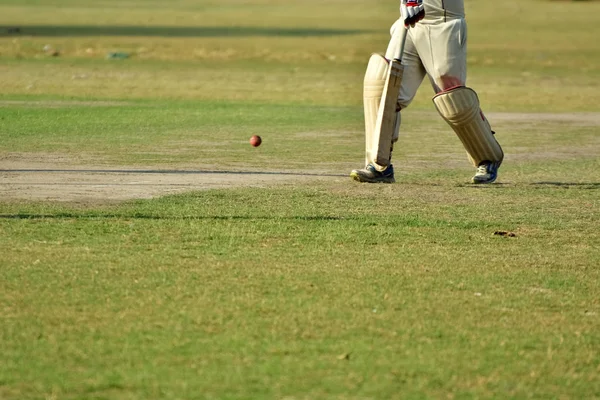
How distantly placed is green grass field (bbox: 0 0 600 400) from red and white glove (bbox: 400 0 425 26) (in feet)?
5.39

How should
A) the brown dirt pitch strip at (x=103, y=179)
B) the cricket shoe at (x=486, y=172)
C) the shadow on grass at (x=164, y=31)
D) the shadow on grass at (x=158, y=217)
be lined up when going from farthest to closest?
1. the shadow on grass at (x=164, y=31)
2. the cricket shoe at (x=486, y=172)
3. the brown dirt pitch strip at (x=103, y=179)
4. the shadow on grass at (x=158, y=217)

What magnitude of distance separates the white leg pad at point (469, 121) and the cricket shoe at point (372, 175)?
80 centimetres

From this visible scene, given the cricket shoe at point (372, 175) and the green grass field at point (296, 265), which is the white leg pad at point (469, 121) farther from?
the cricket shoe at point (372, 175)

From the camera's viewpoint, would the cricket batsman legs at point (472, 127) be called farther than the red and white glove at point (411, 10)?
Yes

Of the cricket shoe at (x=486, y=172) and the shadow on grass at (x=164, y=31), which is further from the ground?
the cricket shoe at (x=486, y=172)

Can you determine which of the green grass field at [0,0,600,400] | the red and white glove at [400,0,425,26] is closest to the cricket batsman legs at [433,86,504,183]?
the green grass field at [0,0,600,400]

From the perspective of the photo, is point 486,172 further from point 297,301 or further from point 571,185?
point 297,301

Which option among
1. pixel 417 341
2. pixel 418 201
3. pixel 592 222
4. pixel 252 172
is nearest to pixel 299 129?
pixel 252 172

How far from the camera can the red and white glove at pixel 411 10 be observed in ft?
38.1

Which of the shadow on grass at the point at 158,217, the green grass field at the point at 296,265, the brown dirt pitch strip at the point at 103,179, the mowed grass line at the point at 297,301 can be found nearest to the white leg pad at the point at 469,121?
the green grass field at the point at 296,265

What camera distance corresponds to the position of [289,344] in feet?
19.4

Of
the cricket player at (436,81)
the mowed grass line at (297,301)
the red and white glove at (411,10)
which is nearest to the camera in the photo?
the mowed grass line at (297,301)

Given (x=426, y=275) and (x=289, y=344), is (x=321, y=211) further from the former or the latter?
(x=289, y=344)

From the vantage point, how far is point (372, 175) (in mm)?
12008
